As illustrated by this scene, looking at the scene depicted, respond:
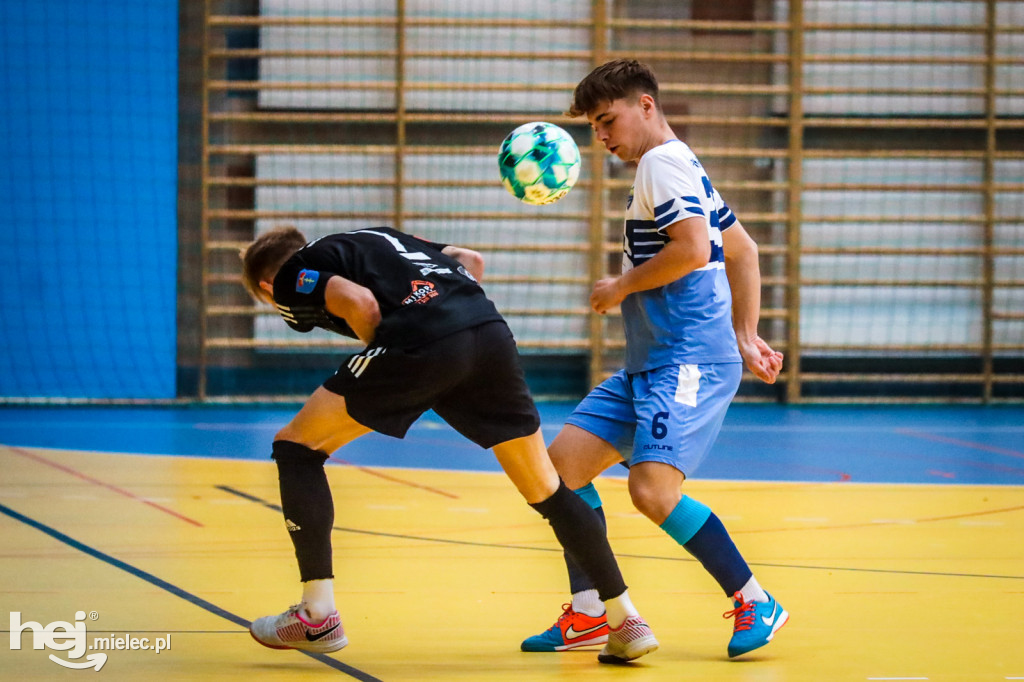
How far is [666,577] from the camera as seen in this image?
369cm

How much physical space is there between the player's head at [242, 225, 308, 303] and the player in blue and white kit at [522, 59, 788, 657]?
2.34 ft

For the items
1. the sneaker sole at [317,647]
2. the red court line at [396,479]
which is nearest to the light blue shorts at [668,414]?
the sneaker sole at [317,647]

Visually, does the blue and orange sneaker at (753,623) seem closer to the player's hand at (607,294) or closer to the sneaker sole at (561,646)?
the sneaker sole at (561,646)

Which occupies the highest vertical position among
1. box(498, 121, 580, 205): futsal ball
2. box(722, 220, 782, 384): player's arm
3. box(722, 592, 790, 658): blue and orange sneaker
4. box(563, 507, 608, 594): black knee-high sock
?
box(498, 121, 580, 205): futsal ball

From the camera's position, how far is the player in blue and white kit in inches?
109

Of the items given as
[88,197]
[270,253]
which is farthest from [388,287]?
[88,197]

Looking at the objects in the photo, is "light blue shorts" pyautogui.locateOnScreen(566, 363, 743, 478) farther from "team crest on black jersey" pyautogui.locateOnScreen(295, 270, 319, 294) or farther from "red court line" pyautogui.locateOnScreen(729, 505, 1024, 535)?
"red court line" pyautogui.locateOnScreen(729, 505, 1024, 535)

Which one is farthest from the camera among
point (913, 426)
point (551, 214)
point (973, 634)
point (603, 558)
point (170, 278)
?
point (551, 214)

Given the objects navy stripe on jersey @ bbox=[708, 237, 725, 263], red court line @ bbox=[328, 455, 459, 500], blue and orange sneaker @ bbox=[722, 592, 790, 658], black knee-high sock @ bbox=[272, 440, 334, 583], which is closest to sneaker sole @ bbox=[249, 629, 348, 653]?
black knee-high sock @ bbox=[272, 440, 334, 583]

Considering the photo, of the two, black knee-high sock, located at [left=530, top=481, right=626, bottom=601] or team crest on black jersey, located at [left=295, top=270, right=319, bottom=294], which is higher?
team crest on black jersey, located at [left=295, top=270, right=319, bottom=294]

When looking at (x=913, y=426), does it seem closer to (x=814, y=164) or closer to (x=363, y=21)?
(x=814, y=164)

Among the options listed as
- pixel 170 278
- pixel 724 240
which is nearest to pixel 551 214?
pixel 170 278

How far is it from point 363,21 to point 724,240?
7.13m

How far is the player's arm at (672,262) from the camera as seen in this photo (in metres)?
2.76
